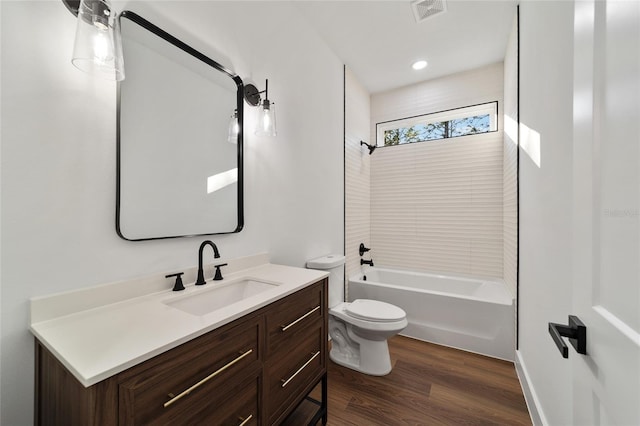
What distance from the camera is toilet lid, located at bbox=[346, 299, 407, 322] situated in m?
1.89

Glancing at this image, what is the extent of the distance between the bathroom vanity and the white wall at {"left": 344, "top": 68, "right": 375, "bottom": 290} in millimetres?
1734

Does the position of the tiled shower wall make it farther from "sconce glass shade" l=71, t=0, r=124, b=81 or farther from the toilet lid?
"sconce glass shade" l=71, t=0, r=124, b=81

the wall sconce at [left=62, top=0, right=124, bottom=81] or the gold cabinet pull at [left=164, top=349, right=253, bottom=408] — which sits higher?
the wall sconce at [left=62, top=0, right=124, bottom=81]

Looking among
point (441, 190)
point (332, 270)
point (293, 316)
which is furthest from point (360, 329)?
point (441, 190)

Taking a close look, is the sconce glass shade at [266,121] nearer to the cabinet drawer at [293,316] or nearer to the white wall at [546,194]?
the cabinet drawer at [293,316]

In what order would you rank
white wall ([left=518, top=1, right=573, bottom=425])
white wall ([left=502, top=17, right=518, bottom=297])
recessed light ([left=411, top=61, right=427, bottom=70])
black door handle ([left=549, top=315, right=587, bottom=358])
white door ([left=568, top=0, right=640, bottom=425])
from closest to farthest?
1. white door ([left=568, top=0, right=640, bottom=425])
2. black door handle ([left=549, top=315, right=587, bottom=358])
3. white wall ([left=518, top=1, right=573, bottom=425])
4. white wall ([left=502, top=17, right=518, bottom=297])
5. recessed light ([left=411, top=61, right=427, bottom=70])

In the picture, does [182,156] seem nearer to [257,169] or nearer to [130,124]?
[130,124]

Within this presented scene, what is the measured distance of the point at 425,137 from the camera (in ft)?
10.7

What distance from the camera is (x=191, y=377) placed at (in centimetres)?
78

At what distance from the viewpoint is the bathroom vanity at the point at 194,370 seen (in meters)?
0.63

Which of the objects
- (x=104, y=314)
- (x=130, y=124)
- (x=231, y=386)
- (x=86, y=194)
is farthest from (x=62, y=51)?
(x=231, y=386)

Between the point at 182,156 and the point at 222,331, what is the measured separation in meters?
0.90

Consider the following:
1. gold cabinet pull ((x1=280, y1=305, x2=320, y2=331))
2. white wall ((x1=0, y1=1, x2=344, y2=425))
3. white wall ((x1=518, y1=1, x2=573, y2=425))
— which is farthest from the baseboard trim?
white wall ((x1=0, y1=1, x2=344, y2=425))

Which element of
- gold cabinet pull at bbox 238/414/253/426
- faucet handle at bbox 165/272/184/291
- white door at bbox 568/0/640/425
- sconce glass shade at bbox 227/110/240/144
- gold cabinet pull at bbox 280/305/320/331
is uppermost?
sconce glass shade at bbox 227/110/240/144
